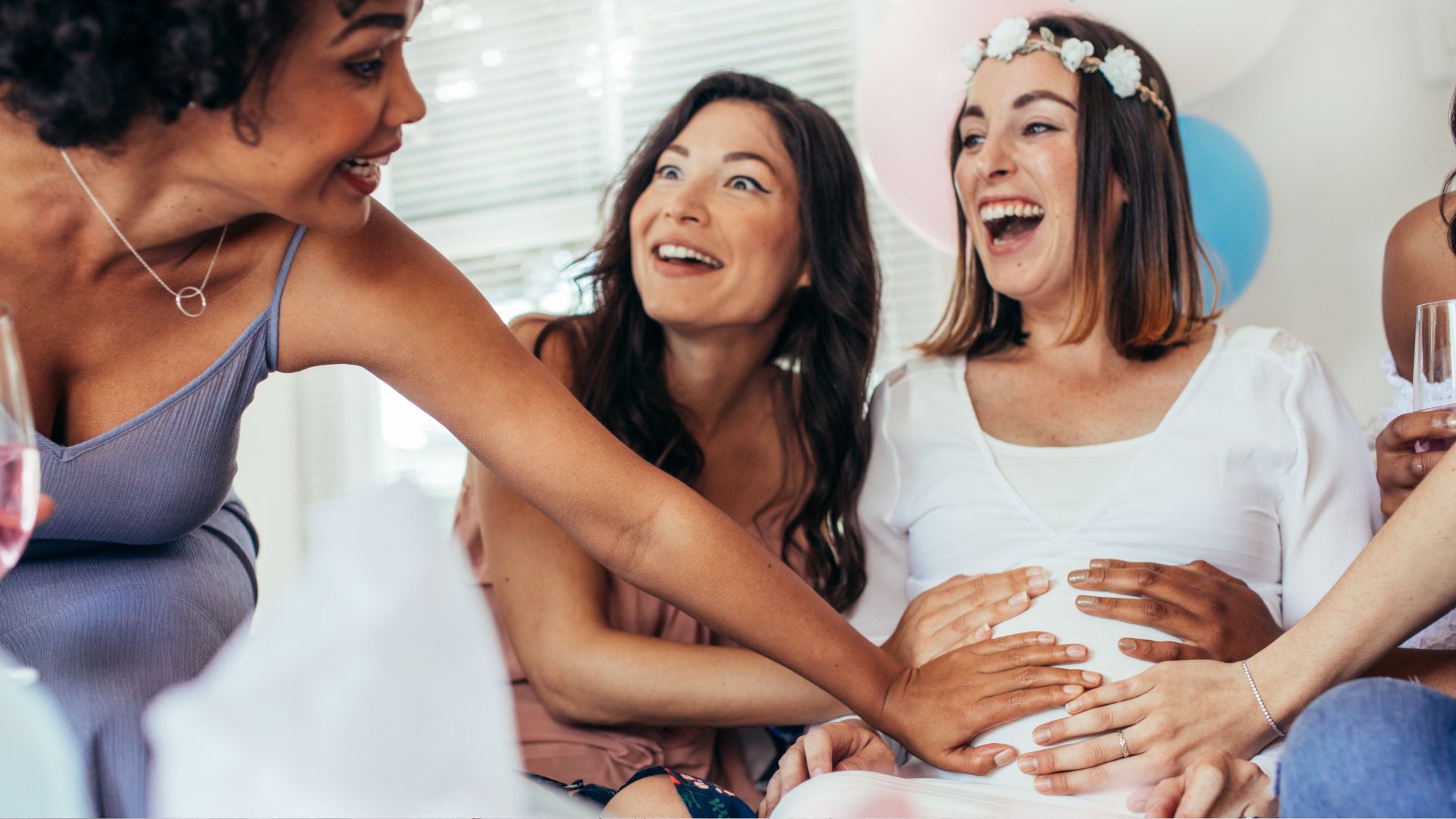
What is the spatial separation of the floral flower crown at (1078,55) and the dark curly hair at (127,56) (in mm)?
1073

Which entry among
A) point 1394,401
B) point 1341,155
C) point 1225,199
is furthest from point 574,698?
point 1341,155

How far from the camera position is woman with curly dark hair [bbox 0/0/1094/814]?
912mm

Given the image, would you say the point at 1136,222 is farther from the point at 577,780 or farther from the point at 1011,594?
the point at 577,780

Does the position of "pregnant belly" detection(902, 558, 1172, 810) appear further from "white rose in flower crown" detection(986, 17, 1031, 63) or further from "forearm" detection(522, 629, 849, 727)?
"white rose in flower crown" detection(986, 17, 1031, 63)

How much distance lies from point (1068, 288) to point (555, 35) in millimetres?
2220

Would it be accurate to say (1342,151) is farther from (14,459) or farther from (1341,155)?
(14,459)

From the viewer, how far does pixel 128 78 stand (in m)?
0.88

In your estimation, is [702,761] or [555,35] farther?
[555,35]

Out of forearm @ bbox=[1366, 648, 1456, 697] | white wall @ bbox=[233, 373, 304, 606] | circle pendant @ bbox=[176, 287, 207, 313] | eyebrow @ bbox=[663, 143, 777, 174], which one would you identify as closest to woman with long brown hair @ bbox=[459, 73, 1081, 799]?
eyebrow @ bbox=[663, 143, 777, 174]

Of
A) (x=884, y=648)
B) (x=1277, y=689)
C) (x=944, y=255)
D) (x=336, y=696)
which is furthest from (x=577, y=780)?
(x=944, y=255)

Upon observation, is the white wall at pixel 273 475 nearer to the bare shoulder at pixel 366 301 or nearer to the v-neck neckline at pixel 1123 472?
the v-neck neckline at pixel 1123 472

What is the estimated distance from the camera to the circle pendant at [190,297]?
112 cm

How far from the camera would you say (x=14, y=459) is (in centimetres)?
72

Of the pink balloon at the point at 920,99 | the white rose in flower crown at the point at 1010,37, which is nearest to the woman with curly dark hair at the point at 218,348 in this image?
the white rose in flower crown at the point at 1010,37
